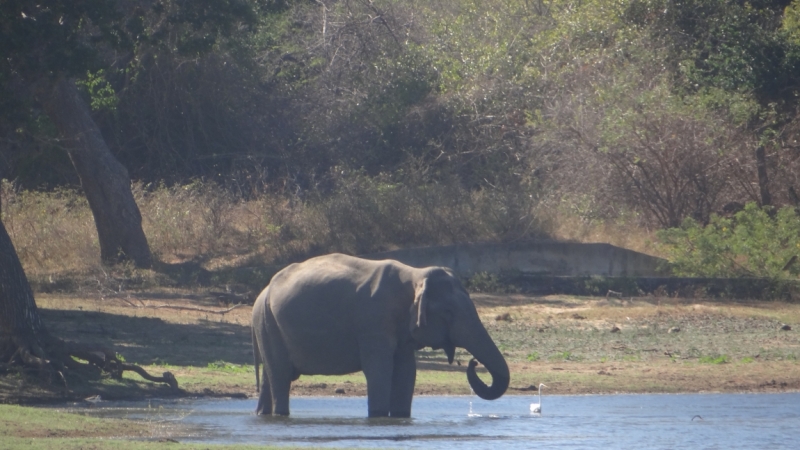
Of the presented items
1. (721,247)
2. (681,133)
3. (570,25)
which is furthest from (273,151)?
(721,247)

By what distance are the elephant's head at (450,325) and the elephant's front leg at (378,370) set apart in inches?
13.4

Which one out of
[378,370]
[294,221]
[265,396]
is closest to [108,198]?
[294,221]

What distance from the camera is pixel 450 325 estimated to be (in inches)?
452

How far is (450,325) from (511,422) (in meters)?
1.68

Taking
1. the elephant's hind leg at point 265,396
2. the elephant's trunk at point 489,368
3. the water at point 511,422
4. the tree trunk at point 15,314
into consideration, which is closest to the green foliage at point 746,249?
the water at point 511,422

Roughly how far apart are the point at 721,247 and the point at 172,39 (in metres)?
12.4

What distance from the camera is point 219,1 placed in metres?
21.4

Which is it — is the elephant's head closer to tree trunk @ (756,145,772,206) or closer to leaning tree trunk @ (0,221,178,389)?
leaning tree trunk @ (0,221,178,389)

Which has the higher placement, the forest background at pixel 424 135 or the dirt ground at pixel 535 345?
the forest background at pixel 424 135

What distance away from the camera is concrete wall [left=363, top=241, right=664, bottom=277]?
26.5 meters

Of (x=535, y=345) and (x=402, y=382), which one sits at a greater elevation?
(x=402, y=382)

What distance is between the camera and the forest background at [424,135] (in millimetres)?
25328

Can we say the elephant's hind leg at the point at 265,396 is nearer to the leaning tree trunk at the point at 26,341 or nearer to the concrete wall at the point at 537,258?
the leaning tree trunk at the point at 26,341

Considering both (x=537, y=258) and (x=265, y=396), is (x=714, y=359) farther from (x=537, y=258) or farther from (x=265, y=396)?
(x=537, y=258)
